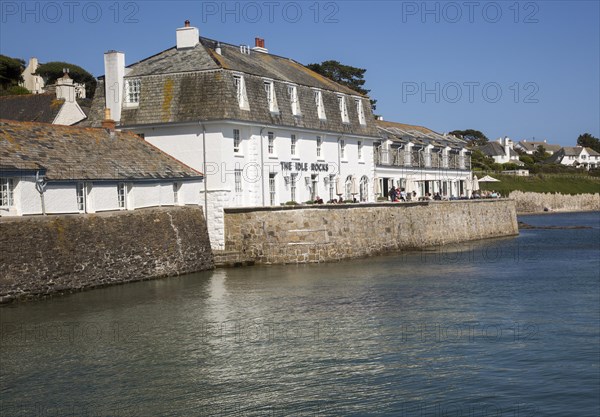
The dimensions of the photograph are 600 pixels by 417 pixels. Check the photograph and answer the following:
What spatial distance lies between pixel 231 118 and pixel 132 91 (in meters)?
6.41

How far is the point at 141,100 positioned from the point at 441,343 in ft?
83.2

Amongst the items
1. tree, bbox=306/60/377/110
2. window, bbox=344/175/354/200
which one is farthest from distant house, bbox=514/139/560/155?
window, bbox=344/175/354/200

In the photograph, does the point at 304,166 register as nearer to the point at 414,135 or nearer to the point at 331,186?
the point at 331,186

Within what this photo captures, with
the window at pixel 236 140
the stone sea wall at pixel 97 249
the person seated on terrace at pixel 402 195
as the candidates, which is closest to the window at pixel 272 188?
the window at pixel 236 140

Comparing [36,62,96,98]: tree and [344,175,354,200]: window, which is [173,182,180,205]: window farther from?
[36,62,96,98]: tree

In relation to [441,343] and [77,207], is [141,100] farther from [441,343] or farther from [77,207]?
[441,343]

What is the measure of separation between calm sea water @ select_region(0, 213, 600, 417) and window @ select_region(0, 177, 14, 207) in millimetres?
4242

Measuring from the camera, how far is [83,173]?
3394cm

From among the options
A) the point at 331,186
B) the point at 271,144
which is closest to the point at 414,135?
the point at 331,186

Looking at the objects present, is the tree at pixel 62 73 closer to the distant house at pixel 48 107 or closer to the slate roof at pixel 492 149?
the distant house at pixel 48 107

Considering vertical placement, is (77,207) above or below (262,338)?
above

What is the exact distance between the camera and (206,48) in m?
43.2

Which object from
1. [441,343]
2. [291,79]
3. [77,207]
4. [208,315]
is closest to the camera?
[441,343]

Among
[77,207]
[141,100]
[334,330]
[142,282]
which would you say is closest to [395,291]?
[334,330]
